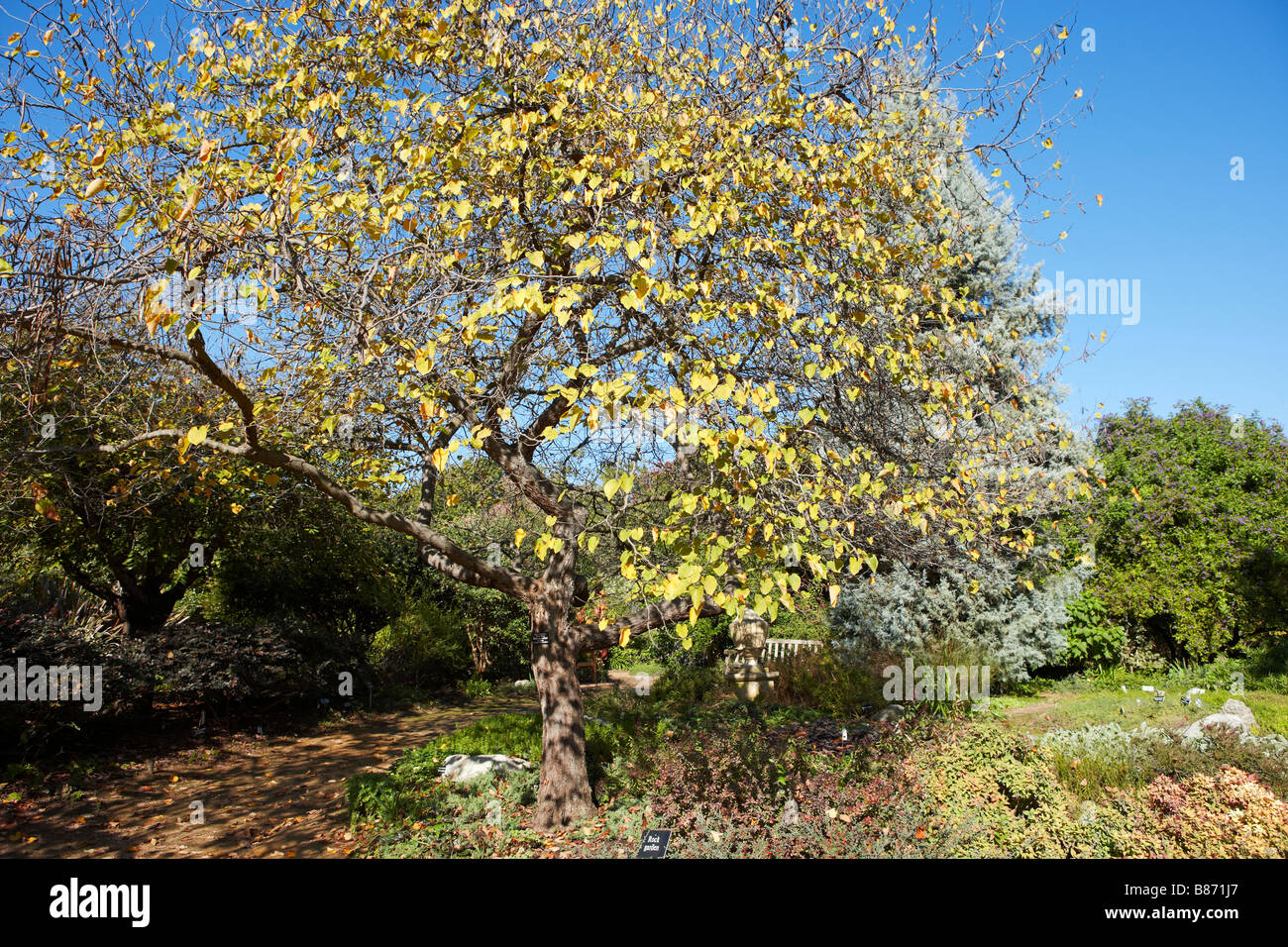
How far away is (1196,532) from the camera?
10328 millimetres

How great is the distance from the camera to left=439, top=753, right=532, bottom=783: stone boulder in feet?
19.8

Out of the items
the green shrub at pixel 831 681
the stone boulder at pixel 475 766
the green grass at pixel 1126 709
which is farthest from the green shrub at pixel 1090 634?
the stone boulder at pixel 475 766

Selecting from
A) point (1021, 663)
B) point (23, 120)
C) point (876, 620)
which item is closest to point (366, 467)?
point (23, 120)

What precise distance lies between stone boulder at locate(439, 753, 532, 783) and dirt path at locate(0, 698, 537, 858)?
85cm

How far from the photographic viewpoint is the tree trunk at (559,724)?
504 centimetres

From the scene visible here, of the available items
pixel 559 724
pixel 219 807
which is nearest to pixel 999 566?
pixel 559 724

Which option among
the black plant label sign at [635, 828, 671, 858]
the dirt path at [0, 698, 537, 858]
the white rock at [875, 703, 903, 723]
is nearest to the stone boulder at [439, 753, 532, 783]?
the dirt path at [0, 698, 537, 858]

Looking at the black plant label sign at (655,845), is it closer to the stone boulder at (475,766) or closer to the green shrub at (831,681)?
the stone boulder at (475,766)

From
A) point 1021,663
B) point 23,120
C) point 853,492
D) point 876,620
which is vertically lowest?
point 1021,663

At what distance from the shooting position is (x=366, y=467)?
5.80 m

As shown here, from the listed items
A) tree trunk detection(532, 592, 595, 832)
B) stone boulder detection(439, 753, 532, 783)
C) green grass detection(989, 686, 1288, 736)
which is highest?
tree trunk detection(532, 592, 595, 832)

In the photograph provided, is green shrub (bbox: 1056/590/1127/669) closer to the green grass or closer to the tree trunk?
the green grass
